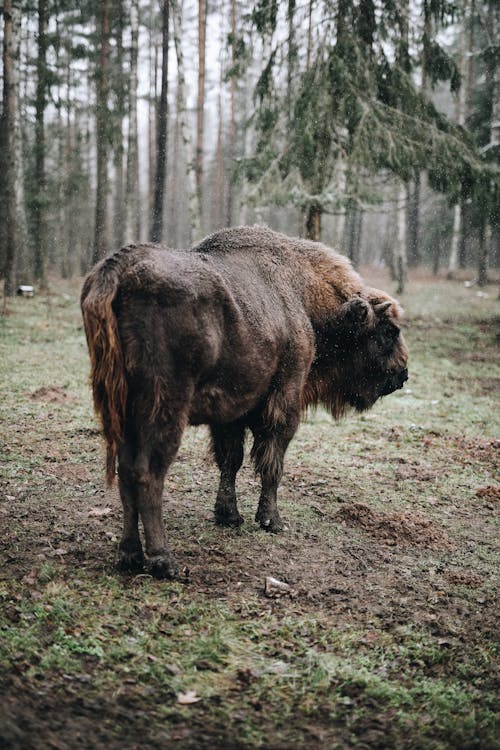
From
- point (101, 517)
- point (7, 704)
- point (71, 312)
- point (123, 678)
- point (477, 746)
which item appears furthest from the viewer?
point (71, 312)

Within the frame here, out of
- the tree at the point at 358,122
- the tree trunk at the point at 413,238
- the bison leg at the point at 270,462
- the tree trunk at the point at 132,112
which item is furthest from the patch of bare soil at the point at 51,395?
the tree trunk at the point at 413,238

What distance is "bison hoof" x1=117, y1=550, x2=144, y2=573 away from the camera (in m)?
4.11

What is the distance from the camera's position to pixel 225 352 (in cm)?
432

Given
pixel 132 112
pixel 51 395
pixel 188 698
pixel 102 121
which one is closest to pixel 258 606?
pixel 188 698

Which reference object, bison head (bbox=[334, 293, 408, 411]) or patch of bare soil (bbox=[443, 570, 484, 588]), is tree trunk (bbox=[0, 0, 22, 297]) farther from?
patch of bare soil (bbox=[443, 570, 484, 588])

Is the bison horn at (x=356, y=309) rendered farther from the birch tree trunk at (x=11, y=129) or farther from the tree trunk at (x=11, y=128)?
the birch tree trunk at (x=11, y=129)

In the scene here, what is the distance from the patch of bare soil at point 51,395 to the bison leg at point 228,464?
400cm

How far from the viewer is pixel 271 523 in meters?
5.15

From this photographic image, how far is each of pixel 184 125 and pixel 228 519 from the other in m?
12.9

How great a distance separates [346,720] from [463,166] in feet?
40.8

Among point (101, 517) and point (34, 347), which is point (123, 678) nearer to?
point (101, 517)

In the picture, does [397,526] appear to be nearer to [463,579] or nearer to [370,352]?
[463,579]

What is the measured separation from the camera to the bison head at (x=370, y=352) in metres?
5.54

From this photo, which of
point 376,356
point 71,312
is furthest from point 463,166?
point 71,312
